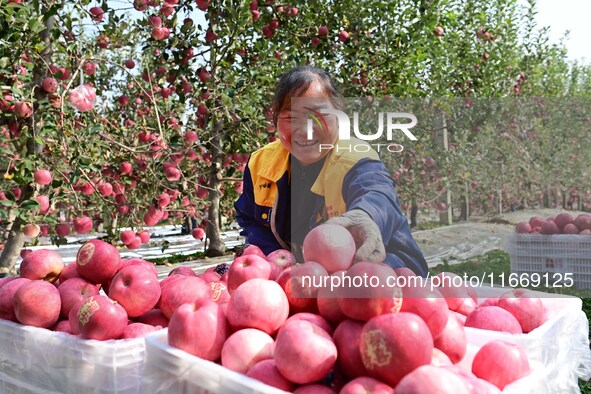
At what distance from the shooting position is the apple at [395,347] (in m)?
0.91

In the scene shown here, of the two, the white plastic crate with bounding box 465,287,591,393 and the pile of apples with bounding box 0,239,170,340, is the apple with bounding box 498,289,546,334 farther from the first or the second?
the pile of apples with bounding box 0,239,170,340

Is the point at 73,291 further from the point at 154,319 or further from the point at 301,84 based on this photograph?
the point at 301,84

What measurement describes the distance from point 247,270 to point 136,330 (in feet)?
1.08

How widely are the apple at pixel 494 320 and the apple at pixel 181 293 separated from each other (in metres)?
0.73

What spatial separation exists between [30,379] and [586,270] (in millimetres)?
3532

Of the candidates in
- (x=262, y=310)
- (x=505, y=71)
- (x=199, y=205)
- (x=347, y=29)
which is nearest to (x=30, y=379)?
(x=262, y=310)

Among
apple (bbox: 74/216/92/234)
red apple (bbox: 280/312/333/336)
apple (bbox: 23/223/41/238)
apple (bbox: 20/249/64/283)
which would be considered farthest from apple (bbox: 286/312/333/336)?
apple (bbox: 74/216/92/234)

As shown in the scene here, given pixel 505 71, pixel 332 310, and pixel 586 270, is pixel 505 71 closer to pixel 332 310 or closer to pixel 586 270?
pixel 586 270

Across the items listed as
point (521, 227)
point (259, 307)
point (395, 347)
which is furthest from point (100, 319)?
point (521, 227)

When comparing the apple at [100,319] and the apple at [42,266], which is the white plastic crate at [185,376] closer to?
the apple at [100,319]

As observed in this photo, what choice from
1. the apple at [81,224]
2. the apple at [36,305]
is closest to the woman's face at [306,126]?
the apple at [36,305]

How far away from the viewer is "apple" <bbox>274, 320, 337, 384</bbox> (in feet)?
3.19

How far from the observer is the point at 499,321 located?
52.6 inches

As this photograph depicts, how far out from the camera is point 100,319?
1.27 m
